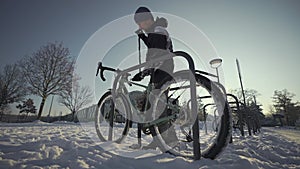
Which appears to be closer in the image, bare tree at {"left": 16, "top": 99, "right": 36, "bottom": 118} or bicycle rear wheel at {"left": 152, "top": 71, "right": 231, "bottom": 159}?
bicycle rear wheel at {"left": 152, "top": 71, "right": 231, "bottom": 159}

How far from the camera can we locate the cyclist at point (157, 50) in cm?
232

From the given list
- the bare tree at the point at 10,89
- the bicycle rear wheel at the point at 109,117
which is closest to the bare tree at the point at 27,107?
the bare tree at the point at 10,89

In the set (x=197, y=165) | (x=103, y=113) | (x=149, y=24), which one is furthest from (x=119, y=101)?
(x=197, y=165)

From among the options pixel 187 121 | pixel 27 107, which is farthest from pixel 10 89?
pixel 187 121

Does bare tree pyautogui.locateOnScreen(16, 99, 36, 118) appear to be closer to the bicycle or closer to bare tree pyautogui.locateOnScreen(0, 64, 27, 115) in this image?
bare tree pyautogui.locateOnScreen(0, 64, 27, 115)

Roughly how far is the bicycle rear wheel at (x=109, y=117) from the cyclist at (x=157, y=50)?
2.50 ft

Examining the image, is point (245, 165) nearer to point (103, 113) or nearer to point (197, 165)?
point (197, 165)

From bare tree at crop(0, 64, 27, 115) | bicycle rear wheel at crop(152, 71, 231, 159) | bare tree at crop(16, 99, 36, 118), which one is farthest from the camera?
bare tree at crop(16, 99, 36, 118)

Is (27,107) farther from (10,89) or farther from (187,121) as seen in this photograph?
(187,121)

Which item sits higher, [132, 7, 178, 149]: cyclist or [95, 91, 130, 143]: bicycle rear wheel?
[132, 7, 178, 149]: cyclist

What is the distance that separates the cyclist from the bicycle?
62mm

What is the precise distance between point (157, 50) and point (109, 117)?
1.91 meters

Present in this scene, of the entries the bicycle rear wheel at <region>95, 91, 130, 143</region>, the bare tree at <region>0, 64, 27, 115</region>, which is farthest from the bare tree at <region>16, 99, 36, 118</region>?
the bicycle rear wheel at <region>95, 91, 130, 143</region>

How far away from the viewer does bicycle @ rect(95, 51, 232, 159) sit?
1594 millimetres
